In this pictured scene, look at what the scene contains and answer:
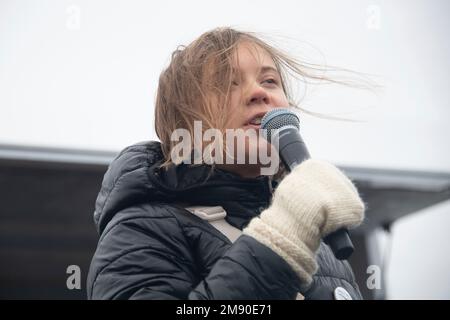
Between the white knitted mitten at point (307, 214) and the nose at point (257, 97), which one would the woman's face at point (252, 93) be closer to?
the nose at point (257, 97)

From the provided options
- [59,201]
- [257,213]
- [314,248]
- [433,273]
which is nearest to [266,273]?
[314,248]

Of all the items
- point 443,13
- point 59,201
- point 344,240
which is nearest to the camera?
point 344,240

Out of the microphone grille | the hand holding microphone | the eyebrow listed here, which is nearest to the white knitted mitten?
the hand holding microphone

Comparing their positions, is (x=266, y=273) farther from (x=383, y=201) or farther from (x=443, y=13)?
(x=383, y=201)

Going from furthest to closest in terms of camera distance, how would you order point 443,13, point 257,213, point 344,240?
point 443,13, point 257,213, point 344,240

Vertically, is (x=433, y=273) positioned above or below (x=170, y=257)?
below

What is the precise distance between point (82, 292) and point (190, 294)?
2.12m

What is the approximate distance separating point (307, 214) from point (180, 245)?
19 centimetres

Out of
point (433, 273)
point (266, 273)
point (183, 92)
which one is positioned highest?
point (183, 92)

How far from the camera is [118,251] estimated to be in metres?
0.79

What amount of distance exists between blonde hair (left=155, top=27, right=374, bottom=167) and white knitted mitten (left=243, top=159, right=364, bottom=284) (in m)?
0.22

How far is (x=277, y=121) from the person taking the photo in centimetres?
87

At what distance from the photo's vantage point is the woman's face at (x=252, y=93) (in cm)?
93

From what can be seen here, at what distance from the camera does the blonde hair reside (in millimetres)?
968
